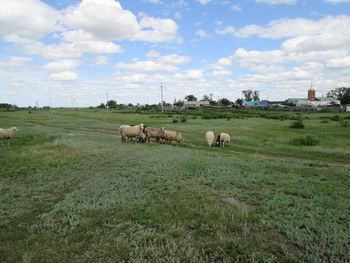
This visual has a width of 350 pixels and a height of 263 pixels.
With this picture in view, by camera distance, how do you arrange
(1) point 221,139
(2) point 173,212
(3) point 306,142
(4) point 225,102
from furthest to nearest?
(4) point 225,102, (3) point 306,142, (1) point 221,139, (2) point 173,212

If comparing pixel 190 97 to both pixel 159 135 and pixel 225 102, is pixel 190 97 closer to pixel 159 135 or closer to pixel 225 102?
pixel 225 102

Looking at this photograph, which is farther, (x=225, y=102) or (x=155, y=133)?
(x=225, y=102)

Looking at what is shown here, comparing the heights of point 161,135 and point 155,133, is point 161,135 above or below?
below


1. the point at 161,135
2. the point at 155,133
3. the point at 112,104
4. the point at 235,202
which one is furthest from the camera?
the point at 112,104

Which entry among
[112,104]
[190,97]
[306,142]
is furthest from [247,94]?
[306,142]

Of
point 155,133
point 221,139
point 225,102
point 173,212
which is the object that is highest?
point 225,102

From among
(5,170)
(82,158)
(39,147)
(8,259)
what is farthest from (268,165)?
(39,147)

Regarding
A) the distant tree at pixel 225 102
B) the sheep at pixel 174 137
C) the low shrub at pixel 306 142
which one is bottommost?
the low shrub at pixel 306 142

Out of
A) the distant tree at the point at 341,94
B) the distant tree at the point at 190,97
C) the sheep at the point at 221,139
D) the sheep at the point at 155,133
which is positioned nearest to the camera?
the sheep at the point at 221,139

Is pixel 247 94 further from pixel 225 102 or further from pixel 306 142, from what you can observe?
pixel 306 142

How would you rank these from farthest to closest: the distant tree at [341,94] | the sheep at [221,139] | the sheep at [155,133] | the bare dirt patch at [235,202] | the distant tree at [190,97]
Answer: the distant tree at [190,97] → the distant tree at [341,94] → the sheep at [155,133] → the sheep at [221,139] → the bare dirt patch at [235,202]

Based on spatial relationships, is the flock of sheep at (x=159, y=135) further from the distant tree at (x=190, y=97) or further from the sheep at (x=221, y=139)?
the distant tree at (x=190, y=97)

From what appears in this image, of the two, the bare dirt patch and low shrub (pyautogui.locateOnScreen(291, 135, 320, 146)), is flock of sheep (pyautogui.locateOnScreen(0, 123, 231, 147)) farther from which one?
the bare dirt patch

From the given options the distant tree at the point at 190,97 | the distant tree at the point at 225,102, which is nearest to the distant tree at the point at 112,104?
the distant tree at the point at 190,97
